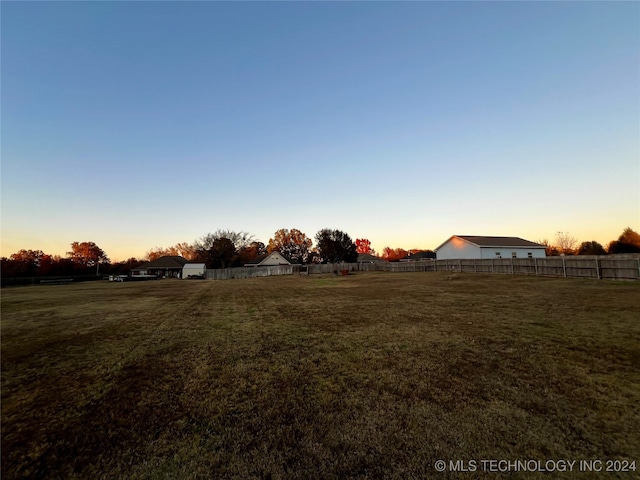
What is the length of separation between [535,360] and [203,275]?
51417mm

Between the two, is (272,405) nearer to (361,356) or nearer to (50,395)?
(361,356)

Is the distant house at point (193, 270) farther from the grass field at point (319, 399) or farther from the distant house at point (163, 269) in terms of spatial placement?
the grass field at point (319, 399)

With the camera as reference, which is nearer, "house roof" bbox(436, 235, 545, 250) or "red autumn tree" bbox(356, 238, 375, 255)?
"house roof" bbox(436, 235, 545, 250)

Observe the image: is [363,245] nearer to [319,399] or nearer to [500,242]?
[500,242]

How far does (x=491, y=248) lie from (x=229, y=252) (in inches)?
2060

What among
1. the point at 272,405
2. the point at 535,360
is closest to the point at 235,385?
the point at 272,405

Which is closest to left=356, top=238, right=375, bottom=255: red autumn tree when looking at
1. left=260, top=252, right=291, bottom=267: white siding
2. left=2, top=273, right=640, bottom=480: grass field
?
left=260, top=252, right=291, bottom=267: white siding

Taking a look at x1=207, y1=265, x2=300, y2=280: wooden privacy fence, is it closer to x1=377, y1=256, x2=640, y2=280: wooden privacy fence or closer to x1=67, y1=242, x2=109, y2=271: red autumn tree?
x1=377, y1=256, x2=640, y2=280: wooden privacy fence

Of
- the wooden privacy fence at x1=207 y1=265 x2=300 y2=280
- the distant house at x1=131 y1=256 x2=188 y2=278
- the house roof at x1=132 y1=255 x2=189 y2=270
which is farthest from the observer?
the house roof at x1=132 y1=255 x2=189 y2=270

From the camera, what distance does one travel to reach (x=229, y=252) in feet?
211

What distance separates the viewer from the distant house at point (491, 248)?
39.3 metres

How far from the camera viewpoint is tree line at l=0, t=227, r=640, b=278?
46375mm

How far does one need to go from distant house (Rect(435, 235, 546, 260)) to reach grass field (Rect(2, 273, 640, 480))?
34.4 m

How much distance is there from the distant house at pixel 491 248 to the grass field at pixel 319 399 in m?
34.4
